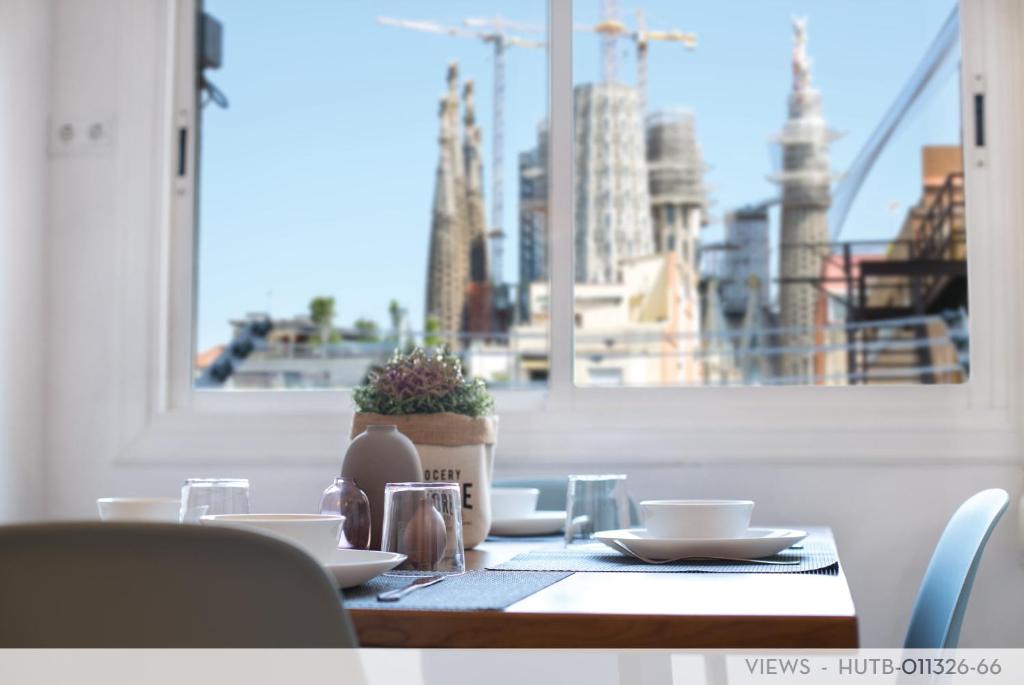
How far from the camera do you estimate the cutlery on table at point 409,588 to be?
40.1 inches

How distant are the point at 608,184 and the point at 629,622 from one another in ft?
10.9

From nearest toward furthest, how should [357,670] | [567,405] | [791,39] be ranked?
[357,670], [567,405], [791,39]

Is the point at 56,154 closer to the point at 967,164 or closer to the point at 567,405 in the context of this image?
the point at 567,405

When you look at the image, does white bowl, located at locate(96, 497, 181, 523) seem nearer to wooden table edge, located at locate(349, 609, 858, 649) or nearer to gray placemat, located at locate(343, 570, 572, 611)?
gray placemat, located at locate(343, 570, 572, 611)

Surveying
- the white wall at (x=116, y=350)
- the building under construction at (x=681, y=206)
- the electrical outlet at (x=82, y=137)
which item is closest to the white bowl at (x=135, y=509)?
the white wall at (x=116, y=350)

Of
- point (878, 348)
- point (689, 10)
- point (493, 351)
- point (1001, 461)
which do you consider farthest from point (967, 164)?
point (493, 351)

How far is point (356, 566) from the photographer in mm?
1064

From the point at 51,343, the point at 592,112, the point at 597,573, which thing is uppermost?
the point at 592,112

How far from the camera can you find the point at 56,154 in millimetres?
2803

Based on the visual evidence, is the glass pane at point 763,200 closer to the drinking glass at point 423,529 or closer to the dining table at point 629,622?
the drinking glass at point 423,529

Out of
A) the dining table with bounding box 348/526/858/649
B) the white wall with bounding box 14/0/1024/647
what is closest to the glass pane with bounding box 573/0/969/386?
the white wall with bounding box 14/0/1024/647

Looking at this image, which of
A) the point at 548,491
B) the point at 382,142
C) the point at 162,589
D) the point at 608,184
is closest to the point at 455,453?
the point at 548,491

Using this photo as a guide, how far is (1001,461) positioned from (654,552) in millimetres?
1366

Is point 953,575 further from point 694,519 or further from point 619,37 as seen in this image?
point 619,37
